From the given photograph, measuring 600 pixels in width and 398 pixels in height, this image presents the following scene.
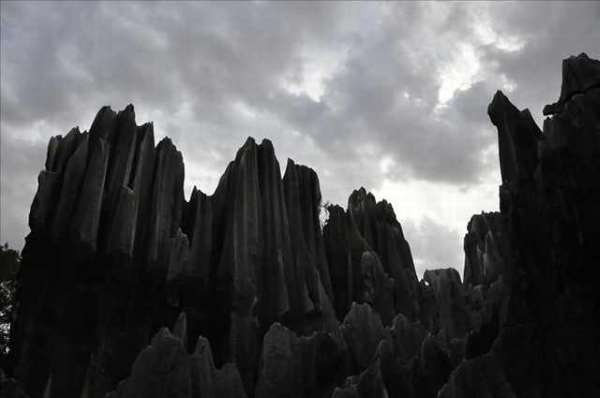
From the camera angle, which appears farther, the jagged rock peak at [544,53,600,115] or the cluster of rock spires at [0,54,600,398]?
the jagged rock peak at [544,53,600,115]

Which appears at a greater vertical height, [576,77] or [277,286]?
[576,77]

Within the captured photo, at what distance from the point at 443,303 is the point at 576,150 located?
791 inches

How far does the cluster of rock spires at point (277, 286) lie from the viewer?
1403cm

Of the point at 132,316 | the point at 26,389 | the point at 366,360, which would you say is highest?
the point at 132,316

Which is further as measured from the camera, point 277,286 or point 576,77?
point 277,286

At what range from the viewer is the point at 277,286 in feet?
84.1

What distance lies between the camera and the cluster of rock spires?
46.0 ft

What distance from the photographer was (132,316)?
22875mm

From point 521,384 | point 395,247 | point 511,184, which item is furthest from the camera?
point 395,247

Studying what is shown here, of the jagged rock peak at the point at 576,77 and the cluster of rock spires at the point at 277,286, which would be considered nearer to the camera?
the cluster of rock spires at the point at 277,286

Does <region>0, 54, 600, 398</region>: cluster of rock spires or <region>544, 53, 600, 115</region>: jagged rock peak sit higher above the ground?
<region>544, 53, 600, 115</region>: jagged rock peak

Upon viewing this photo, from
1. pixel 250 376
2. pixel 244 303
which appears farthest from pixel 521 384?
pixel 244 303

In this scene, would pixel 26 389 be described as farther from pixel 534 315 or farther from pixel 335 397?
pixel 534 315

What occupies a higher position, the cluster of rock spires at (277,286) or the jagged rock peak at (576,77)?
the jagged rock peak at (576,77)
